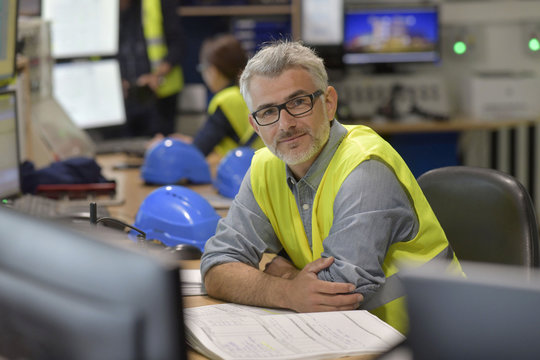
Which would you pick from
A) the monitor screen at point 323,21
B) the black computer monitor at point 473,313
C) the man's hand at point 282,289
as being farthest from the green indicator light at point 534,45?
the black computer monitor at point 473,313

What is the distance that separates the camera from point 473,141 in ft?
18.2

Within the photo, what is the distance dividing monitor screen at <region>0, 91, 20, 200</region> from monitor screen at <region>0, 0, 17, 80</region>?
8 centimetres

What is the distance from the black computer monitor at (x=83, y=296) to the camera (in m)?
0.61

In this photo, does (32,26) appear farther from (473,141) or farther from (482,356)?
(473,141)

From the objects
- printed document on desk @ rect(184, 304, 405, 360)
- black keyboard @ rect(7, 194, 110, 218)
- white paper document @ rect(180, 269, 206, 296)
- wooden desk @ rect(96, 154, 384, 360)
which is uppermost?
printed document on desk @ rect(184, 304, 405, 360)

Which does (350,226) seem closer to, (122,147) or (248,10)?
(122,147)

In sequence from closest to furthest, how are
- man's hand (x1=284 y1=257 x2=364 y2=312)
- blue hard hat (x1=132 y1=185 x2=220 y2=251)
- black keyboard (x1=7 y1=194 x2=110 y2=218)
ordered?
man's hand (x1=284 y1=257 x2=364 y2=312)
blue hard hat (x1=132 y1=185 x2=220 y2=251)
black keyboard (x1=7 y1=194 x2=110 y2=218)

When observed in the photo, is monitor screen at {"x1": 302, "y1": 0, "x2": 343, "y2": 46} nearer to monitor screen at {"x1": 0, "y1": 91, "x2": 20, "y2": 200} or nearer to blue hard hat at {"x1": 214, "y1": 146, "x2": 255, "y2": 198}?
blue hard hat at {"x1": 214, "y1": 146, "x2": 255, "y2": 198}

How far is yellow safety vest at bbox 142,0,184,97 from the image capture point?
5098 mm

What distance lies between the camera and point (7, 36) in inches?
93.8

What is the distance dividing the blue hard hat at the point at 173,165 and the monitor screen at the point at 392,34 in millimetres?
2613

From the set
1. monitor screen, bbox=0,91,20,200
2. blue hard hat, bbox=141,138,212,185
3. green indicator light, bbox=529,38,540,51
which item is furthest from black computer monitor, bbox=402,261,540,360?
green indicator light, bbox=529,38,540,51

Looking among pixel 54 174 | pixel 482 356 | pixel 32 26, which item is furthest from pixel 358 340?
pixel 32 26

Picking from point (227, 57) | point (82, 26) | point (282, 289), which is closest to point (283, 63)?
point (282, 289)
